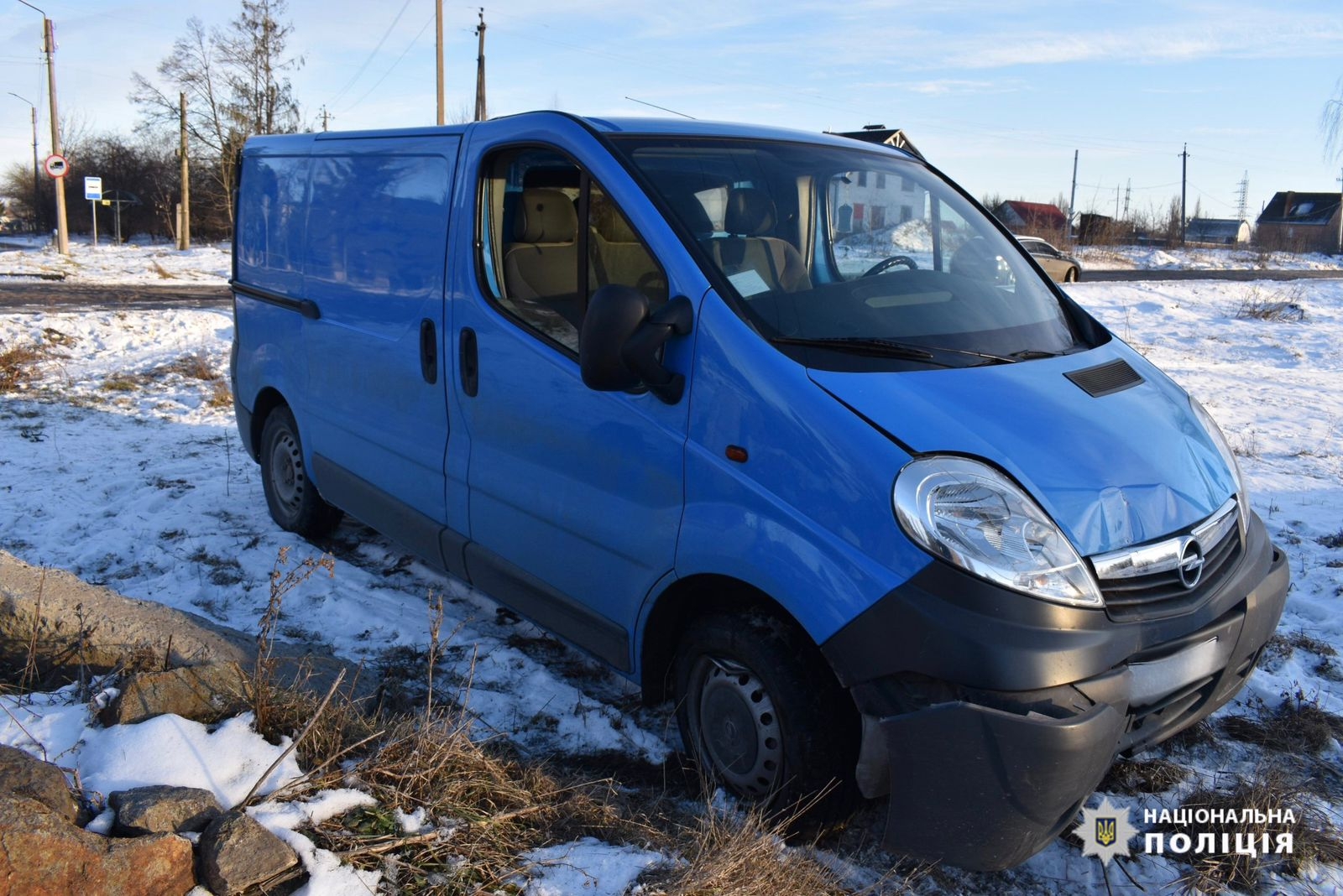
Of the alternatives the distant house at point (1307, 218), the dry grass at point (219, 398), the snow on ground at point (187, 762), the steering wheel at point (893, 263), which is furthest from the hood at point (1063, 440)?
the distant house at point (1307, 218)

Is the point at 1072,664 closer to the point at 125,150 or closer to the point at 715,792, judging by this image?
the point at 715,792

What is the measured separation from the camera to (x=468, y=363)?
3838 mm

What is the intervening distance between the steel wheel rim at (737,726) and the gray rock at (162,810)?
4.42 ft

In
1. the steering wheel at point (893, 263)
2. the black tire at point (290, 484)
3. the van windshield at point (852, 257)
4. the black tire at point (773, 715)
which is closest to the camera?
the black tire at point (773, 715)

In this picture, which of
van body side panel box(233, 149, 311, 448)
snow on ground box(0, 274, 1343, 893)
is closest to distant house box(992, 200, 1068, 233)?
snow on ground box(0, 274, 1343, 893)

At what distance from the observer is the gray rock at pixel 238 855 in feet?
7.43

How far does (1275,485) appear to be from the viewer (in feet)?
21.0

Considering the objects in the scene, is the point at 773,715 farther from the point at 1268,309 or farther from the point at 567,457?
the point at 1268,309

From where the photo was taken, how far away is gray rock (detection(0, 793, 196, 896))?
211 cm

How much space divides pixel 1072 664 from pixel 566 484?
171cm

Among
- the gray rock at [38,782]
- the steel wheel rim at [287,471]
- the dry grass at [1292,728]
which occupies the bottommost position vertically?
the dry grass at [1292,728]

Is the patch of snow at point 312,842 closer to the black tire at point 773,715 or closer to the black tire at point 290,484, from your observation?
the black tire at point 773,715

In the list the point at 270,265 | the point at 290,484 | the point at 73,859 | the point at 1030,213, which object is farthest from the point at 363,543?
the point at 1030,213

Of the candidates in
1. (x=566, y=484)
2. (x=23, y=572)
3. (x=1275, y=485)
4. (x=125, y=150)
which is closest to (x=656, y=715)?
(x=566, y=484)
